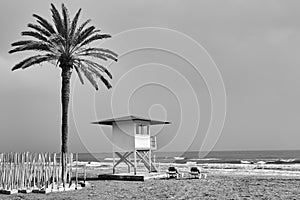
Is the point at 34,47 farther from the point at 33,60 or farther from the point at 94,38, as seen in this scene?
the point at 94,38

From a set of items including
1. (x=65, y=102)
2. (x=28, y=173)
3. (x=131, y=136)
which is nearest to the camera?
(x=28, y=173)

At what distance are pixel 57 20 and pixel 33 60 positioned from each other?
270 cm

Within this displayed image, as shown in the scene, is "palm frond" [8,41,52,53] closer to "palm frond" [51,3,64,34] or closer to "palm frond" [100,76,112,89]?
"palm frond" [51,3,64,34]

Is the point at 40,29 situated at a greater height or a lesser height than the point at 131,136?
greater

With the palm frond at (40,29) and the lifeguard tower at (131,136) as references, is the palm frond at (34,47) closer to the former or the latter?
the palm frond at (40,29)

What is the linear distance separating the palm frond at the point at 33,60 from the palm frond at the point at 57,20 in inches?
62.7

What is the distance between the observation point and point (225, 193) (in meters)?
17.3

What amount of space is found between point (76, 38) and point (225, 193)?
1220 centimetres

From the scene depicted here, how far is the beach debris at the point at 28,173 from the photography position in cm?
1759

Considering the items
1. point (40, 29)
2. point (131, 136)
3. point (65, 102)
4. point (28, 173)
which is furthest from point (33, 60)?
point (131, 136)

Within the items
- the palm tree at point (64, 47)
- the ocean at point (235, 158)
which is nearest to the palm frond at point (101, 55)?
the palm tree at point (64, 47)

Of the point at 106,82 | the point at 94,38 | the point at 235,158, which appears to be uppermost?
the point at 94,38

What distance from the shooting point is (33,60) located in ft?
70.9

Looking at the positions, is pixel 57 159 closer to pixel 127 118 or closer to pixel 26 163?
pixel 26 163
